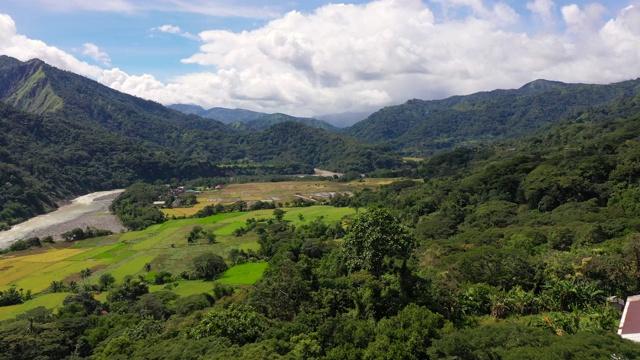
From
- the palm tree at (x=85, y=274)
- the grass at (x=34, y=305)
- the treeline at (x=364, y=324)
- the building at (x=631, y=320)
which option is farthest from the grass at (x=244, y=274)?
the building at (x=631, y=320)

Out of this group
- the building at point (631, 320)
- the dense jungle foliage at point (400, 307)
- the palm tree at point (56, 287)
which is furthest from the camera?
the palm tree at point (56, 287)

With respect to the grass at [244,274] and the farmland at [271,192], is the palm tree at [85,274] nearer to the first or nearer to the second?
the grass at [244,274]

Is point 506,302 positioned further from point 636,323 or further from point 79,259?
point 79,259

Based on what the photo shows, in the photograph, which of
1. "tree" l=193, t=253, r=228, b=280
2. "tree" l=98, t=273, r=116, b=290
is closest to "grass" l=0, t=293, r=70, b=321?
"tree" l=98, t=273, r=116, b=290

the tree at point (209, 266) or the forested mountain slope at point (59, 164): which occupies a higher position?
the forested mountain slope at point (59, 164)

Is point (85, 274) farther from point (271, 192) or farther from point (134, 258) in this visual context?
point (271, 192)

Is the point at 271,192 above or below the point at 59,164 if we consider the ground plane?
below

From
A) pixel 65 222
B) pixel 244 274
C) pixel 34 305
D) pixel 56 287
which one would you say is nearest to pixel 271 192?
pixel 65 222
